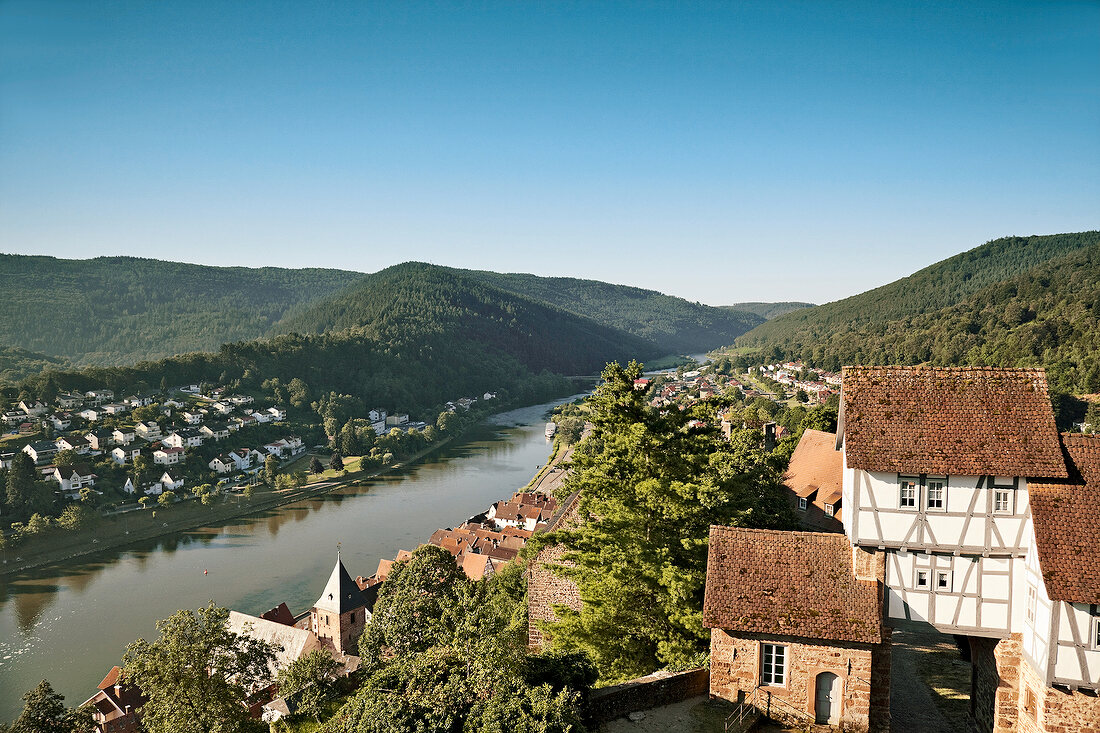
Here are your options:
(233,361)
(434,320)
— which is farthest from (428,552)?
(434,320)

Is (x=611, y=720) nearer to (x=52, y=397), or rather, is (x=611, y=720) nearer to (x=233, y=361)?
(x=52, y=397)

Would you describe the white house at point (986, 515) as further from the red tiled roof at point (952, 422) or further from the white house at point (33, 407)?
the white house at point (33, 407)

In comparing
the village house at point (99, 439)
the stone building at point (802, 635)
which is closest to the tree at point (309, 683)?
the stone building at point (802, 635)

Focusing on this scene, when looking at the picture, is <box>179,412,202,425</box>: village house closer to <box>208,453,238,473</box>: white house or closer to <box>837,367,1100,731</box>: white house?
<box>208,453,238,473</box>: white house

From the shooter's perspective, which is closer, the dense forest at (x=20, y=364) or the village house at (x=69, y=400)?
the village house at (x=69, y=400)

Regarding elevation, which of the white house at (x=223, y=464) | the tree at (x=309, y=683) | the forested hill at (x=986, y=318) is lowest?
the white house at (x=223, y=464)

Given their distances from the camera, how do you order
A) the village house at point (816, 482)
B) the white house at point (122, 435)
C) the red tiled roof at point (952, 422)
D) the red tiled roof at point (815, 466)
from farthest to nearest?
the white house at point (122, 435) → the red tiled roof at point (815, 466) → the village house at point (816, 482) → the red tiled roof at point (952, 422)
